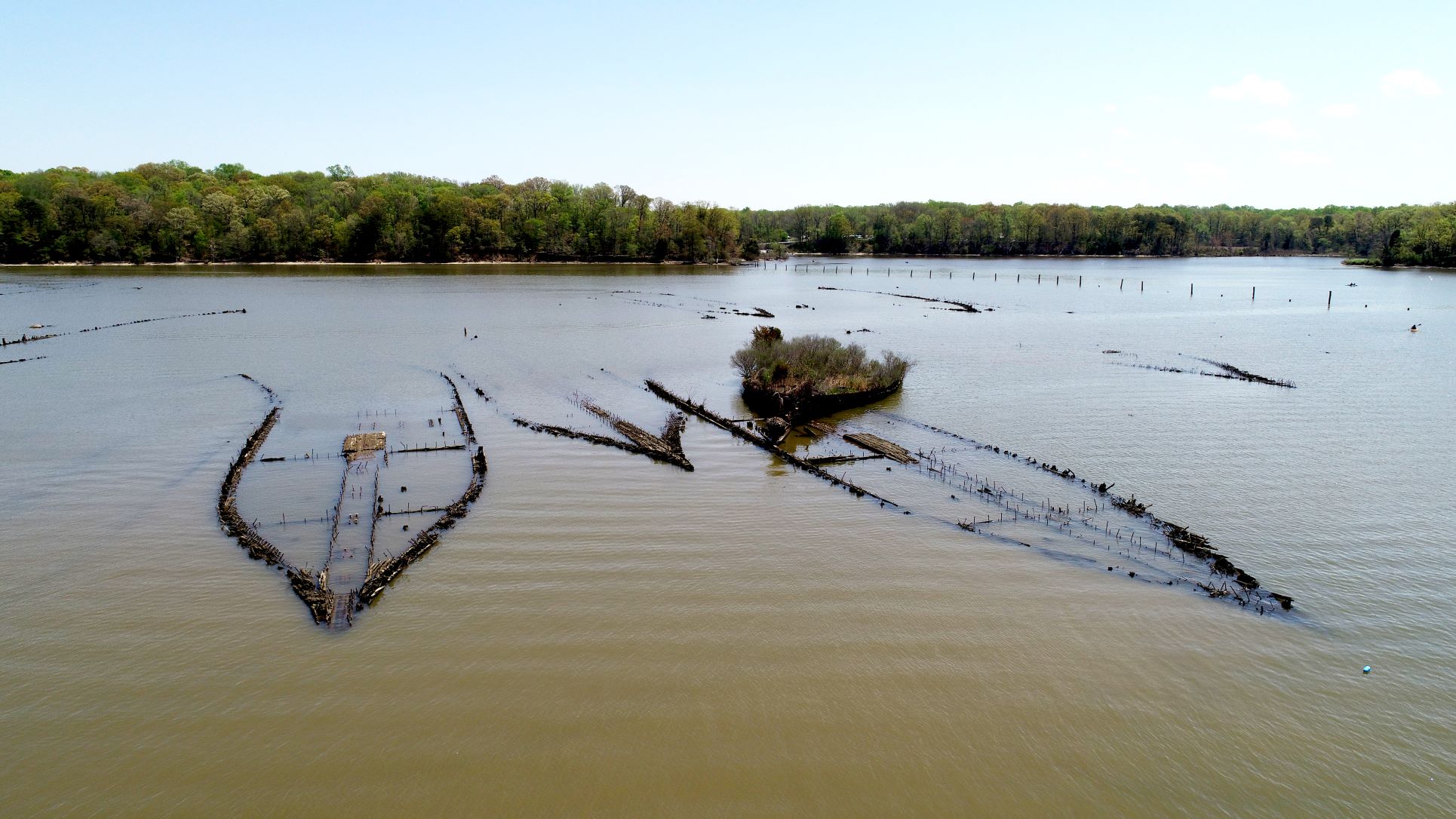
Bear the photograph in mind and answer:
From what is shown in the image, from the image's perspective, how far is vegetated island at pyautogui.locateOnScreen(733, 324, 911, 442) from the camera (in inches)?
1347

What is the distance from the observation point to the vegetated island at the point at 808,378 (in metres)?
34.2

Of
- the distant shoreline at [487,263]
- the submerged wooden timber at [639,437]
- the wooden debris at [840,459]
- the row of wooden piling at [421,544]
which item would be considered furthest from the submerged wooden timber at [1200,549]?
the distant shoreline at [487,263]

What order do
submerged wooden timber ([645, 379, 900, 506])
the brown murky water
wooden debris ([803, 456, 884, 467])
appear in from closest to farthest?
the brown murky water
submerged wooden timber ([645, 379, 900, 506])
wooden debris ([803, 456, 884, 467])

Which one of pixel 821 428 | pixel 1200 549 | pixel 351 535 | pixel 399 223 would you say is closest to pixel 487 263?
pixel 399 223

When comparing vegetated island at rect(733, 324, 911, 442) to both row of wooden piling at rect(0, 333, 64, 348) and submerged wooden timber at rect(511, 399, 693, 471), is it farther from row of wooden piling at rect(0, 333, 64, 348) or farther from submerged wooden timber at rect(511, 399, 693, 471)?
row of wooden piling at rect(0, 333, 64, 348)

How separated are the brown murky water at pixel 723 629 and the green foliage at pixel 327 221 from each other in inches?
4305

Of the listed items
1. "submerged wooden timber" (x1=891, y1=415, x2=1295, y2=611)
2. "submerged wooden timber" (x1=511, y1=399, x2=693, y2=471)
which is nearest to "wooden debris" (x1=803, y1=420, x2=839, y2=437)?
"submerged wooden timber" (x1=511, y1=399, x2=693, y2=471)

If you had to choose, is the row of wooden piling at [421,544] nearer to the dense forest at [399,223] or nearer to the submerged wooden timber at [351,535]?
the submerged wooden timber at [351,535]

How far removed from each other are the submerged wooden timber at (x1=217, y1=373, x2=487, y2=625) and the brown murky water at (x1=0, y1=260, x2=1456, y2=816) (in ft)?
1.29

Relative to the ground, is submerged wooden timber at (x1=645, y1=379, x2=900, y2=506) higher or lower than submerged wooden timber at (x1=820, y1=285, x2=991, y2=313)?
lower

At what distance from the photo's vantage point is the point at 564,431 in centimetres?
3064

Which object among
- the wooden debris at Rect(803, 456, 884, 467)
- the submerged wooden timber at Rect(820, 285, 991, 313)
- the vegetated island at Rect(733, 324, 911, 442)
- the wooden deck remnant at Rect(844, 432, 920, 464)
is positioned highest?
the submerged wooden timber at Rect(820, 285, 991, 313)

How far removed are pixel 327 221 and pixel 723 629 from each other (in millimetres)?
146222

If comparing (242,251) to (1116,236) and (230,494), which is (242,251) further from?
(1116,236)
